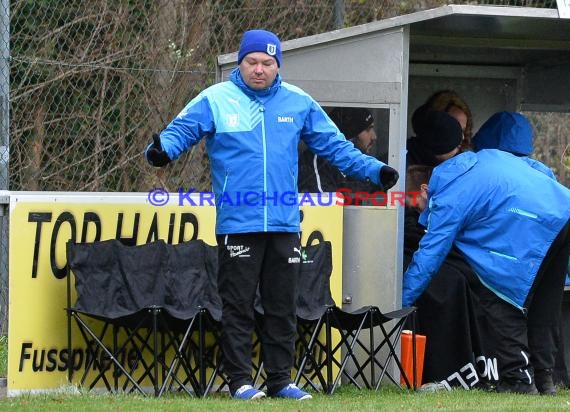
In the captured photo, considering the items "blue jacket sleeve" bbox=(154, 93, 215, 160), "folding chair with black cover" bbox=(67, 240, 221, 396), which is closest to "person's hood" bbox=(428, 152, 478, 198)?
"folding chair with black cover" bbox=(67, 240, 221, 396)

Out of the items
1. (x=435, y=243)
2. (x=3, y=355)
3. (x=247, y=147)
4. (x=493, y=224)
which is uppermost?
(x=247, y=147)

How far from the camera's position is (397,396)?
6.82m

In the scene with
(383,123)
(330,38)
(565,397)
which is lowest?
(565,397)

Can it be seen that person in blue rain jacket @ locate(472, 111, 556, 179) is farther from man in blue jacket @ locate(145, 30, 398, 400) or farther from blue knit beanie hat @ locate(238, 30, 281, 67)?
blue knit beanie hat @ locate(238, 30, 281, 67)

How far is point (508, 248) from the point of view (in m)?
7.23

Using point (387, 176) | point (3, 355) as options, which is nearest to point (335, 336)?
point (387, 176)

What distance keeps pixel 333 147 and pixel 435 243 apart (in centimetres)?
102

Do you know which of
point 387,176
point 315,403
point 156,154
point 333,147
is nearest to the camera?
point 156,154

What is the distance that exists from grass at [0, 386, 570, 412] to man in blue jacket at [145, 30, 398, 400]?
10.7 inches

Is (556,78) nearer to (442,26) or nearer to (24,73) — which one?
(442,26)

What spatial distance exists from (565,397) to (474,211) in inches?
45.1

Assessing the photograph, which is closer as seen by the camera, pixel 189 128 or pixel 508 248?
pixel 189 128

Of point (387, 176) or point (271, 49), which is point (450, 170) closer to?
point (387, 176)

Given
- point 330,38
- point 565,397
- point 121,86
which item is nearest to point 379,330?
point 565,397
